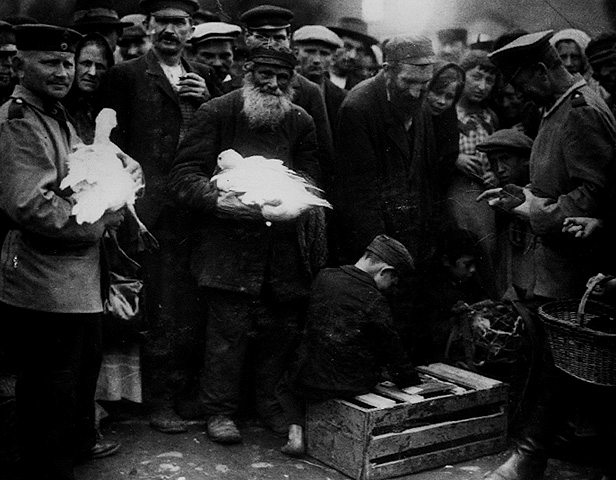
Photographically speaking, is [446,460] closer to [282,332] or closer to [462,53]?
[282,332]

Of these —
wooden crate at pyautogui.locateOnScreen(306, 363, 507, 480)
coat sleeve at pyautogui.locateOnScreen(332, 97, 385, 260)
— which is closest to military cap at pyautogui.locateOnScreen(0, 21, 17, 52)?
coat sleeve at pyautogui.locateOnScreen(332, 97, 385, 260)

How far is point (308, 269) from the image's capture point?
5.84 metres

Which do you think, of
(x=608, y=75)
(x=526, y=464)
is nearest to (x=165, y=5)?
(x=608, y=75)

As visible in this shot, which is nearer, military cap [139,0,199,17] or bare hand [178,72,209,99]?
bare hand [178,72,209,99]

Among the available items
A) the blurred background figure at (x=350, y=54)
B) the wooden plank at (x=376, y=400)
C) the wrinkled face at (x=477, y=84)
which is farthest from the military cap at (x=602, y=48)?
the wooden plank at (x=376, y=400)

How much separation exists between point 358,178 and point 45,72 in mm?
2505

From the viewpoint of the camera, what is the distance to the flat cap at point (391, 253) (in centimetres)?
559

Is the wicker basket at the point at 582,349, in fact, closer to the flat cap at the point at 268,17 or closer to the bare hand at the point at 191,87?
the bare hand at the point at 191,87

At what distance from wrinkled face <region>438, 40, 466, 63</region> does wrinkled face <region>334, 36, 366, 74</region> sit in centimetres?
114

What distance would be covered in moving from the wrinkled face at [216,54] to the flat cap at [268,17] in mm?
362

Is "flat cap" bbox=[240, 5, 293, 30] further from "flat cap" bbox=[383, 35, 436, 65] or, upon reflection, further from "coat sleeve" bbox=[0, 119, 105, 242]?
"coat sleeve" bbox=[0, 119, 105, 242]

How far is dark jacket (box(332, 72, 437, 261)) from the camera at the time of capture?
20.1ft

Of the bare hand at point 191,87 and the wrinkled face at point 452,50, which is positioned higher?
the wrinkled face at point 452,50

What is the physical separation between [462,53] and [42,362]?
4711 millimetres
